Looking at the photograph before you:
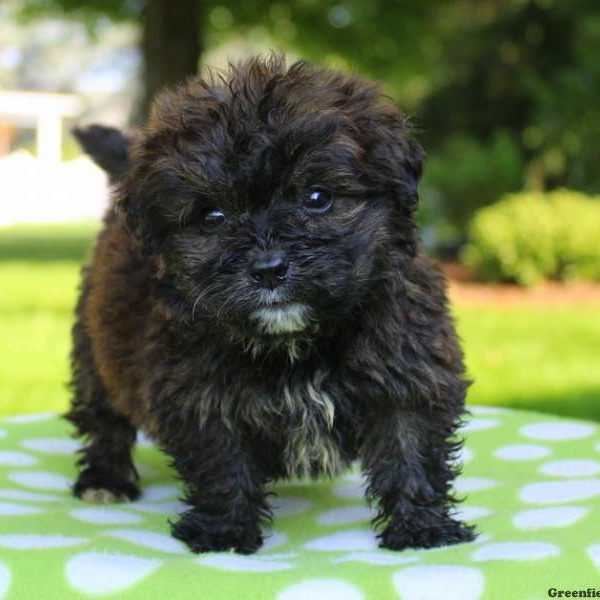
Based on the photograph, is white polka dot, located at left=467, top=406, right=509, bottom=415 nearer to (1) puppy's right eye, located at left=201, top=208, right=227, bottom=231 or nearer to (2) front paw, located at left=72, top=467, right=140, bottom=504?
(2) front paw, located at left=72, top=467, right=140, bottom=504

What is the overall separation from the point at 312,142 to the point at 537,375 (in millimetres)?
4433

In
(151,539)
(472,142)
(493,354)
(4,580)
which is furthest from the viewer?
(472,142)

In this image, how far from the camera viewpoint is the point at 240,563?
2965mm

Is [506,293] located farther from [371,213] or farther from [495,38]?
[371,213]

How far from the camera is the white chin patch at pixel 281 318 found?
9.06 feet

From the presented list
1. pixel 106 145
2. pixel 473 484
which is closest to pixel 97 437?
pixel 106 145

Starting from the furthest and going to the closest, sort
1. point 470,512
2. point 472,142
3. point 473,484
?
point 472,142, point 473,484, point 470,512

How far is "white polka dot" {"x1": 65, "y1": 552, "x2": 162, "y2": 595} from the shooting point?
2760mm

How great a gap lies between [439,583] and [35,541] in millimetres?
1252

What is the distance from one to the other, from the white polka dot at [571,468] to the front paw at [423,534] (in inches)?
36.6

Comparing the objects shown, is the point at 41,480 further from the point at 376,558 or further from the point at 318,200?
the point at 318,200

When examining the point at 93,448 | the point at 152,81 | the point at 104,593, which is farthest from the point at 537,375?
the point at 152,81

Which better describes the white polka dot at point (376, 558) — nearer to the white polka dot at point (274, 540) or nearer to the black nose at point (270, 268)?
the white polka dot at point (274, 540)

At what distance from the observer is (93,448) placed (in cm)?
418
